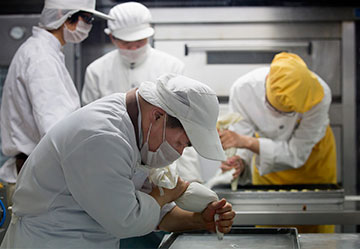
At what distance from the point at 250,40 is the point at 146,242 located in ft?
5.87

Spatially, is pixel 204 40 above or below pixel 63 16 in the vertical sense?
below

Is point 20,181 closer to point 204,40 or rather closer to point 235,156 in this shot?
point 235,156

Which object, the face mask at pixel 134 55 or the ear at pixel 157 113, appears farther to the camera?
the face mask at pixel 134 55

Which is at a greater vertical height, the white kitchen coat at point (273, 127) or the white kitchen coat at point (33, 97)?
the white kitchen coat at point (33, 97)

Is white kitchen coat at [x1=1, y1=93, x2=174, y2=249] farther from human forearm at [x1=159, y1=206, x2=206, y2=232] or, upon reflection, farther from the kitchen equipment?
the kitchen equipment

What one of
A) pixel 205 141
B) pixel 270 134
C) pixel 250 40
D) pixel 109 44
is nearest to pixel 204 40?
pixel 250 40

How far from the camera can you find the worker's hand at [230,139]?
2.52 metres

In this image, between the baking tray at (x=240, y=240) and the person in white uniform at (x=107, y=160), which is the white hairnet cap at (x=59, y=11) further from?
the baking tray at (x=240, y=240)

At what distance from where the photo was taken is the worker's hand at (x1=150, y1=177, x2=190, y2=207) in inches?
60.5

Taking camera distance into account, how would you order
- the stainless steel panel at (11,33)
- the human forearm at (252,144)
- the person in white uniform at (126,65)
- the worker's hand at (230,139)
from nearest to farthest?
the worker's hand at (230,139), the human forearm at (252,144), the person in white uniform at (126,65), the stainless steel panel at (11,33)

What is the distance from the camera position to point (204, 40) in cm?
327

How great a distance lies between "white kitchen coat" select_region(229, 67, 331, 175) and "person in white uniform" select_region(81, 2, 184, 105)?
0.41m

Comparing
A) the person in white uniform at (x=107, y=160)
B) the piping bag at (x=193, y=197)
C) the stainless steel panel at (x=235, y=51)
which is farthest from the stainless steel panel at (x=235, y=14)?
the person in white uniform at (x=107, y=160)

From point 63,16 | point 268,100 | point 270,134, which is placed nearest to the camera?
point 63,16
